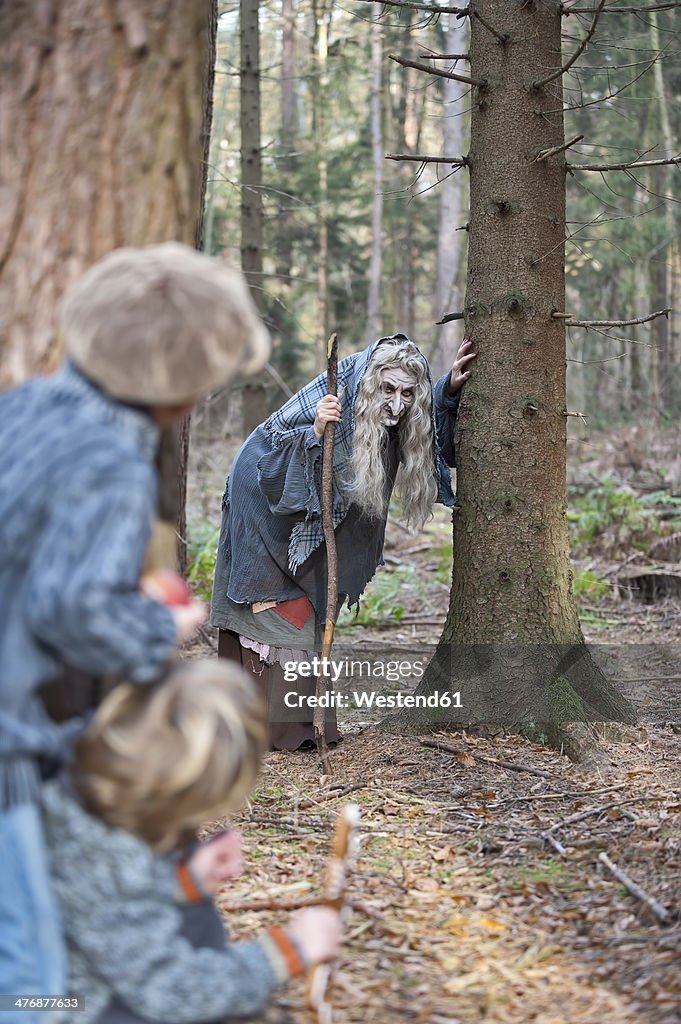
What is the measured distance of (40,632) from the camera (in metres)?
1.86

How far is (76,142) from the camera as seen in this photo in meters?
2.37

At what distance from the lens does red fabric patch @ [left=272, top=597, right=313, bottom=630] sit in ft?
17.3

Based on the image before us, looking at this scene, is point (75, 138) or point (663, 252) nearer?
point (75, 138)

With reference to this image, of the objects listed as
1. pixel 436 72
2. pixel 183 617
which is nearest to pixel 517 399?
pixel 436 72

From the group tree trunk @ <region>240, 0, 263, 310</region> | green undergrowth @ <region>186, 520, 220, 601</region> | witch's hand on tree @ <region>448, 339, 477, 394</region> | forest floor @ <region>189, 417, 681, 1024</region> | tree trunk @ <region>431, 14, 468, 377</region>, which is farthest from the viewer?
Answer: tree trunk @ <region>431, 14, 468, 377</region>

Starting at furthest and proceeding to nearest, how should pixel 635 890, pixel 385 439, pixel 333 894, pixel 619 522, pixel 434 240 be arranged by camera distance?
pixel 434 240 < pixel 619 522 < pixel 385 439 < pixel 635 890 < pixel 333 894

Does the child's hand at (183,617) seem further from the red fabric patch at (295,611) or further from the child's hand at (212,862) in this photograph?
the red fabric patch at (295,611)

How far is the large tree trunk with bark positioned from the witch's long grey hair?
2.53m

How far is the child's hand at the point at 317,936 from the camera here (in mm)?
2135

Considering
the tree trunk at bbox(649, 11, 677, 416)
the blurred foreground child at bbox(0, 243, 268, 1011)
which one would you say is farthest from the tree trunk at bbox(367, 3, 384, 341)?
the blurred foreground child at bbox(0, 243, 268, 1011)

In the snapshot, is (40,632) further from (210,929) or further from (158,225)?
(158,225)

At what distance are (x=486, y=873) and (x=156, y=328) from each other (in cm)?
242

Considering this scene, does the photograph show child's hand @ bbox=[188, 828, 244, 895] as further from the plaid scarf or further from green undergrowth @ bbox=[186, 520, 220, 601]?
green undergrowth @ bbox=[186, 520, 220, 601]

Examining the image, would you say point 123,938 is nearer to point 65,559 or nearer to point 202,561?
point 65,559
